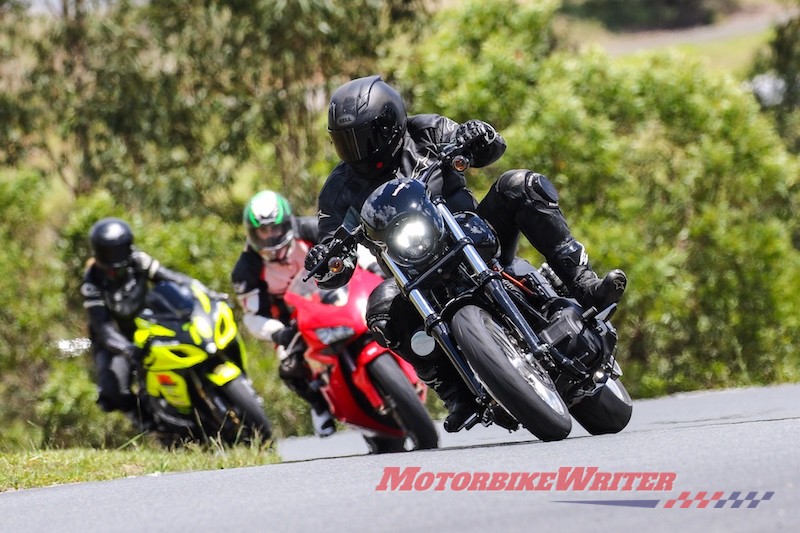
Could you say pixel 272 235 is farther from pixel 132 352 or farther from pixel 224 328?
pixel 132 352

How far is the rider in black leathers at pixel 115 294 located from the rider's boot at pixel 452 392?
12.3 feet

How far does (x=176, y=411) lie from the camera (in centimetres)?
970

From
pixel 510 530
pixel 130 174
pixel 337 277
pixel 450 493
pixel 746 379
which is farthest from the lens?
pixel 130 174

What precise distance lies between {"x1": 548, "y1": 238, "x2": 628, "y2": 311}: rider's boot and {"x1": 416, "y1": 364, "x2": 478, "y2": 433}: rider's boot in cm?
67

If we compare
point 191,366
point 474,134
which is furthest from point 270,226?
point 474,134

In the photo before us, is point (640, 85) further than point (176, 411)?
Yes

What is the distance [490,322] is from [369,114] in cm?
130

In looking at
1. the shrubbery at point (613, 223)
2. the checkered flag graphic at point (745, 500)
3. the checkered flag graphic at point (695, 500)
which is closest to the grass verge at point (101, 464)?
the checkered flag graphic at point (695, 500)

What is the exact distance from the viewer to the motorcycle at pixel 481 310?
5.84m

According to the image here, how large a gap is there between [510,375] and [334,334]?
8.22ft

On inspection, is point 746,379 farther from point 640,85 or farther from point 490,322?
point 490,322

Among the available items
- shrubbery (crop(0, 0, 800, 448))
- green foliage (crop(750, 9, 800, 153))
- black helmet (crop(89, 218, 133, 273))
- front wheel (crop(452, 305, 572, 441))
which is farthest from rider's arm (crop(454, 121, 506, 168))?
green foliage (crop(750, 9, 800, 153))

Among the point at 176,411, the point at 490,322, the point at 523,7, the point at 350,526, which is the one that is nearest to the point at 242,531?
the point at 350,526

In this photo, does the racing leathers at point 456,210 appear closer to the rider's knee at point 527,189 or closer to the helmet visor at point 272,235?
the rider's knee at point 527,189
